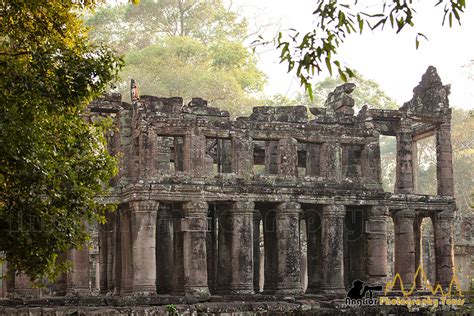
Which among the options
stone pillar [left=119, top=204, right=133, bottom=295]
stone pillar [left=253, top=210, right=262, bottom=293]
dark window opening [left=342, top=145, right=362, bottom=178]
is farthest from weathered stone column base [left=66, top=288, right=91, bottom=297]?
dark window opening [left=342, top=145, right=362, bottom=178]

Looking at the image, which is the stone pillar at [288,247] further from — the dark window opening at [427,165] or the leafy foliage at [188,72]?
the dark window opening at [427,165]

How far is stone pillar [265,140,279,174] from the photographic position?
90.3 feet

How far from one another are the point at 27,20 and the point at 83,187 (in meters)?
3.11

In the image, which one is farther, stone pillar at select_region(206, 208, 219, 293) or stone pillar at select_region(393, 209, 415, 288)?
stone pillar at select_region(393, 209, 415, 288)

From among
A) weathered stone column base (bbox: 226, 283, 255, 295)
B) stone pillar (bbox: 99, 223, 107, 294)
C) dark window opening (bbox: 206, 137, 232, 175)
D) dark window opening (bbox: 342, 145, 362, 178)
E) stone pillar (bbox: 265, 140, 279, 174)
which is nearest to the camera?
weathered stone column base (bbox: 226, 283, 255, 295)

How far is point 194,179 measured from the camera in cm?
2450

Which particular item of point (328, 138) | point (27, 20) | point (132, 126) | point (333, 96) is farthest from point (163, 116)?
point (27, 20)

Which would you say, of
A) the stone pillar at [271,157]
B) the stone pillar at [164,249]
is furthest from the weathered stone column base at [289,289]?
the stone pillar at [271,157]

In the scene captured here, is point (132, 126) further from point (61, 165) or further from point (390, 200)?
point (61, 165)

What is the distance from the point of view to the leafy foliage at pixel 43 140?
13891 millimetres

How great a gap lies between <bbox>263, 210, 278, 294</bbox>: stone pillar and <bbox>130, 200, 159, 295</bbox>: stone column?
4827 millimetres

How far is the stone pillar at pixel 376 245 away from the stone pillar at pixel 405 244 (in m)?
1.75

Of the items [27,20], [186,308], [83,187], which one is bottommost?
[186,308]

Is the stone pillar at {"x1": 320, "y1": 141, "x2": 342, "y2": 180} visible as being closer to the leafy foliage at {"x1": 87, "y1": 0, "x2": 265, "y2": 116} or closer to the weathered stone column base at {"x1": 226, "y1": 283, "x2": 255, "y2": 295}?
the weathered stone column base at {"x1": 226, "y1": 283, "x2": 255, "y2": 295}
